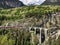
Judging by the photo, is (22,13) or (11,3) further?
(11,3)

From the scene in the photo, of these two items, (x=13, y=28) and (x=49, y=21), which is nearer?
(x=49, y=21)

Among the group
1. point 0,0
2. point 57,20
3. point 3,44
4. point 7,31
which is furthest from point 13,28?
point 0,0

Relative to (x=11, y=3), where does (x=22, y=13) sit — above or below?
above

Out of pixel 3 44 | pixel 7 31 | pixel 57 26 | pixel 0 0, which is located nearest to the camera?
pixel 57 26

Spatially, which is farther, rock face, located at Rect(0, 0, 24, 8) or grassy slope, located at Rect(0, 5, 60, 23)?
rock face, located at Rect(0, 0, 24, 8)

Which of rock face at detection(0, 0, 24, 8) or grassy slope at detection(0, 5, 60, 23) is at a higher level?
grassy slope at detection(0, 5, 60, 23)

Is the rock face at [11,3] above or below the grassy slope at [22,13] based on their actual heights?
below

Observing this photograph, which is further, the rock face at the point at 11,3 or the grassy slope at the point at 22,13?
the rock face at the point at 11,3

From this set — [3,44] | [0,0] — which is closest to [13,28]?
[3,44]

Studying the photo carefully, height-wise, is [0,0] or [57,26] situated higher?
[57,26]

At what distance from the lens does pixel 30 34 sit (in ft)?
132

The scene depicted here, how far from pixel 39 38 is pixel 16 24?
24.8ft

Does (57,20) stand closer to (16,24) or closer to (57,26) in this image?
(57,26)

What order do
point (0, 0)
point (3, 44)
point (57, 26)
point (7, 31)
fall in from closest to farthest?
point (57, 26) → point (3, 44) → point (7, 31) → point (0, 0)
